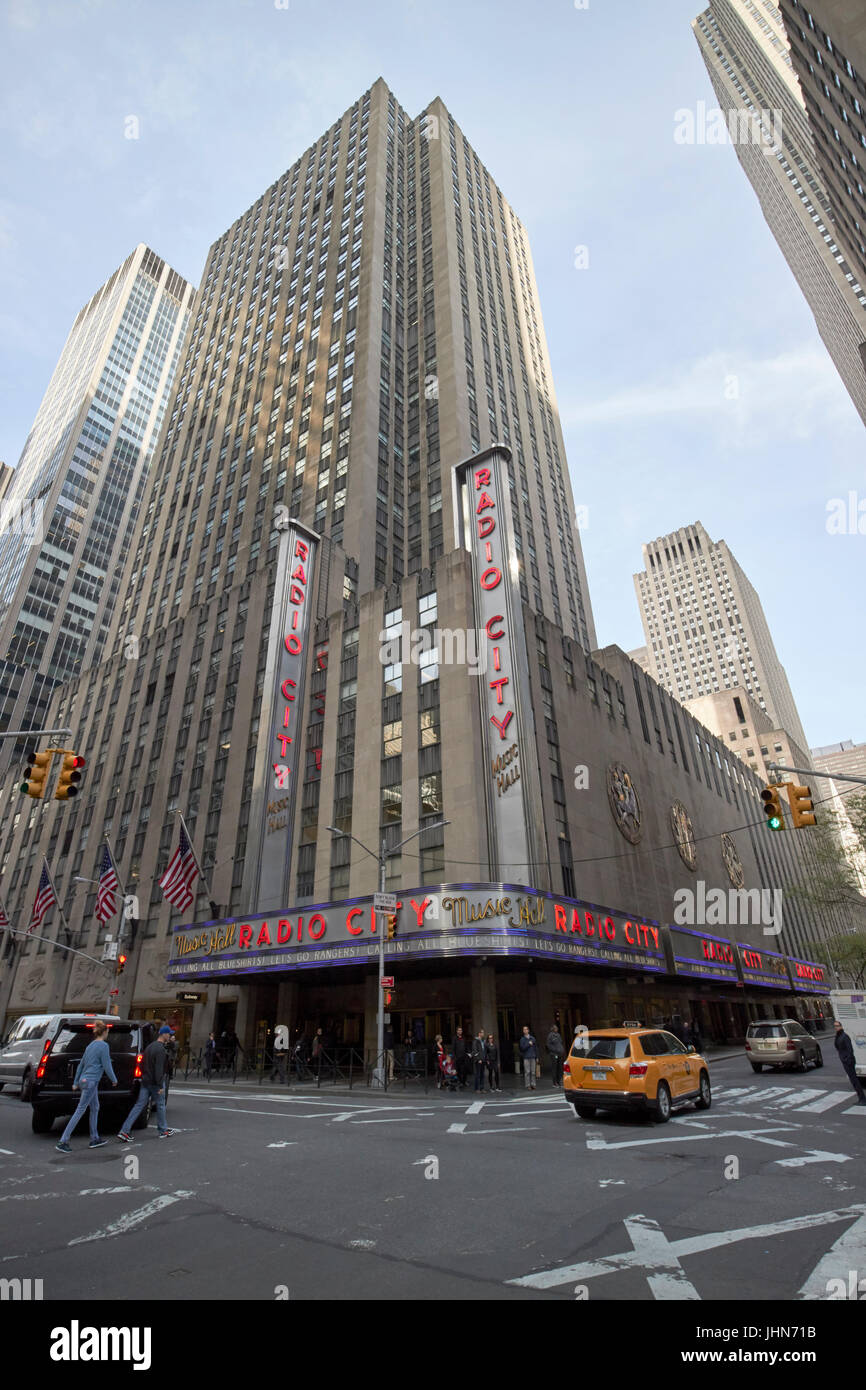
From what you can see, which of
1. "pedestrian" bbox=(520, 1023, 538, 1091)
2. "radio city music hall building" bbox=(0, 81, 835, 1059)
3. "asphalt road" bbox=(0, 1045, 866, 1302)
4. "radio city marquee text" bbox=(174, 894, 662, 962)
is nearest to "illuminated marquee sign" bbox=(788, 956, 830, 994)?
"radio city music hall building" bbox=(0, 81, 835, 1059)

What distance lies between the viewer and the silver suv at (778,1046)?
87.0 feet

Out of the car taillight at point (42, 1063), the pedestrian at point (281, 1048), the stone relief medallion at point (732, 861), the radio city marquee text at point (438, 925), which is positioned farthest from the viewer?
the stone relief medallion at point (732, 861)

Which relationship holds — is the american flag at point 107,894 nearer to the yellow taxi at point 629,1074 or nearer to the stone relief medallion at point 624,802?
the yellow taxi at point 629,1074

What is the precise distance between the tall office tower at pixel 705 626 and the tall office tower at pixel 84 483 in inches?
4876

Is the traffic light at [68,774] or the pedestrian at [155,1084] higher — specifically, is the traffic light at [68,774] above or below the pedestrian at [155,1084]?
above

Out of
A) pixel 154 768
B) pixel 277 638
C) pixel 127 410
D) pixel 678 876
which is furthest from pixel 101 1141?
pixel 127 410

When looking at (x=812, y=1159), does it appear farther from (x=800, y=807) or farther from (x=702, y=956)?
(x=702, y=956)

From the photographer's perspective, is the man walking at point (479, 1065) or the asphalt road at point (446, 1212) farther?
the man walking at point (479, 1065)

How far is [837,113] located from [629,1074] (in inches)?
2370

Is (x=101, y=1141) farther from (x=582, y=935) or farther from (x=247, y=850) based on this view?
(x=247, y=850)

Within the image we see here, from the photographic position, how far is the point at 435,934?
28625mm

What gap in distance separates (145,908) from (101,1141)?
39.8 metres

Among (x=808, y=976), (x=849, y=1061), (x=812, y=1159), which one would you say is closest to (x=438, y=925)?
(x=849, y=1061)

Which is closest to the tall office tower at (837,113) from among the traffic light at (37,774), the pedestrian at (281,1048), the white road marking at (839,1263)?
the traffic light at (37,774)
